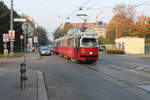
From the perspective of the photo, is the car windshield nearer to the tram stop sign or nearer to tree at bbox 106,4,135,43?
the tram stop sign

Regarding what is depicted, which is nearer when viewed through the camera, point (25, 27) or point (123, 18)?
point (25, 27)

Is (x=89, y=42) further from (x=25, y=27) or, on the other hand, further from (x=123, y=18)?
(x=123, y=18)

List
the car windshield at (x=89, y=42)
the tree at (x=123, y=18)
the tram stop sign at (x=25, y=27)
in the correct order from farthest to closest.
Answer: the tree at (x=123, y=18) < the car windshield at (x=89, y=42) < the tram stop sign at (x=25, y=27)

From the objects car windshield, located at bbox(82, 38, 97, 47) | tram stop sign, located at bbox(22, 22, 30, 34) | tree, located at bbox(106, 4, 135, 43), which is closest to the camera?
tram stop sign, located at bbox(22, 22, 30, 34)

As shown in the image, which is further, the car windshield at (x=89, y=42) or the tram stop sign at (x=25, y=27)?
the car windshield at (x=89, y=42)

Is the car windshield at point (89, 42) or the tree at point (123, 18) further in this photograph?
the tree at point (123, 18)

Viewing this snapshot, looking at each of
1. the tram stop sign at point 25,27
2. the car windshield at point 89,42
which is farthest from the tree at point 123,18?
the tram stop sign at point 25,27

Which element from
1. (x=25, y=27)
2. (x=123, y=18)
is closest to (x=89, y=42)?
(x=25, y=27)

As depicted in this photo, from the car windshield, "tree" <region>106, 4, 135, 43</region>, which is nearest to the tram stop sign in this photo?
the car windshield

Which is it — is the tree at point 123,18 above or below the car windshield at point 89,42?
above

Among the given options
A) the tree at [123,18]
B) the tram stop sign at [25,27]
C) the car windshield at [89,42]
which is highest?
the tree at [123,18]

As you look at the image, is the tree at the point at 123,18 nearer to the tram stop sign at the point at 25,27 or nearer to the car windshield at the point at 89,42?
the car windshield at the point at 89,42

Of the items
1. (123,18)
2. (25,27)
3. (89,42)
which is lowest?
(89,42)

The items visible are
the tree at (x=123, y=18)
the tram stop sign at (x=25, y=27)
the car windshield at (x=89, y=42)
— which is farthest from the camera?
the tree at (x=123, y=18)
